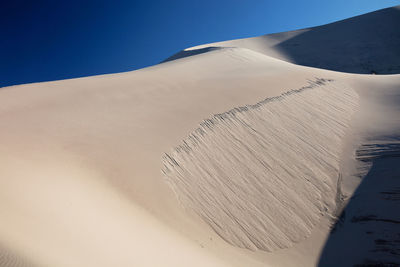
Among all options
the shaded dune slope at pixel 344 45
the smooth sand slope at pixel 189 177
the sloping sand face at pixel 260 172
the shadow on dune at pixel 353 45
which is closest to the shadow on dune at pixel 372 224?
the smooth sand slope at pixel 189 177

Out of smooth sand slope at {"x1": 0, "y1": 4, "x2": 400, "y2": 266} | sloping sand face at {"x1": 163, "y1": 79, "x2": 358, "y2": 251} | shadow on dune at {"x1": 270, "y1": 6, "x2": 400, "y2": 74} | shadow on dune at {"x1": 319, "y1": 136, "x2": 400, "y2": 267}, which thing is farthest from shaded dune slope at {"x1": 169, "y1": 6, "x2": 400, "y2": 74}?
shadow on dune at {"x1": 319, "y1": 136, "x2": 400, "y2": 267}

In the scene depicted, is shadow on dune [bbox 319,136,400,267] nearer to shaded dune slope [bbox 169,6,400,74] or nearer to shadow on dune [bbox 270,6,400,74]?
shadow on dune [bbox 270,6,400,74]

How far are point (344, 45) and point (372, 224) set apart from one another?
39.9m

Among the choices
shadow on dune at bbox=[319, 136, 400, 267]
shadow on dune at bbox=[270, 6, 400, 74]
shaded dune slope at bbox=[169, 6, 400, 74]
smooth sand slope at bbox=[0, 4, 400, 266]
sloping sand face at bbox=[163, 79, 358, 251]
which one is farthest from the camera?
shaded dune slope at bbox=[169, 6, 400, 74]

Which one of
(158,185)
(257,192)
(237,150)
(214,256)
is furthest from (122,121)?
(214,256)

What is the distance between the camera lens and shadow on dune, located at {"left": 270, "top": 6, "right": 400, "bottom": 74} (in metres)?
35.8

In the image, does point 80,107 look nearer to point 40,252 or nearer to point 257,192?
point 257,192

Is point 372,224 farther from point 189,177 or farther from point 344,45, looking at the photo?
point 344,45

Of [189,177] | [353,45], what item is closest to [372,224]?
A: [189,177]

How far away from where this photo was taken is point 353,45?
39.9 m

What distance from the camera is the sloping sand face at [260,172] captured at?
245 inches

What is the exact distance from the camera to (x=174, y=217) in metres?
5.43

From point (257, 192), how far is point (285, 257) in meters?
1.66

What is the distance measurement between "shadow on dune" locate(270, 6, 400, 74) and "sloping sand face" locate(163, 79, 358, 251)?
29688 millimetres
